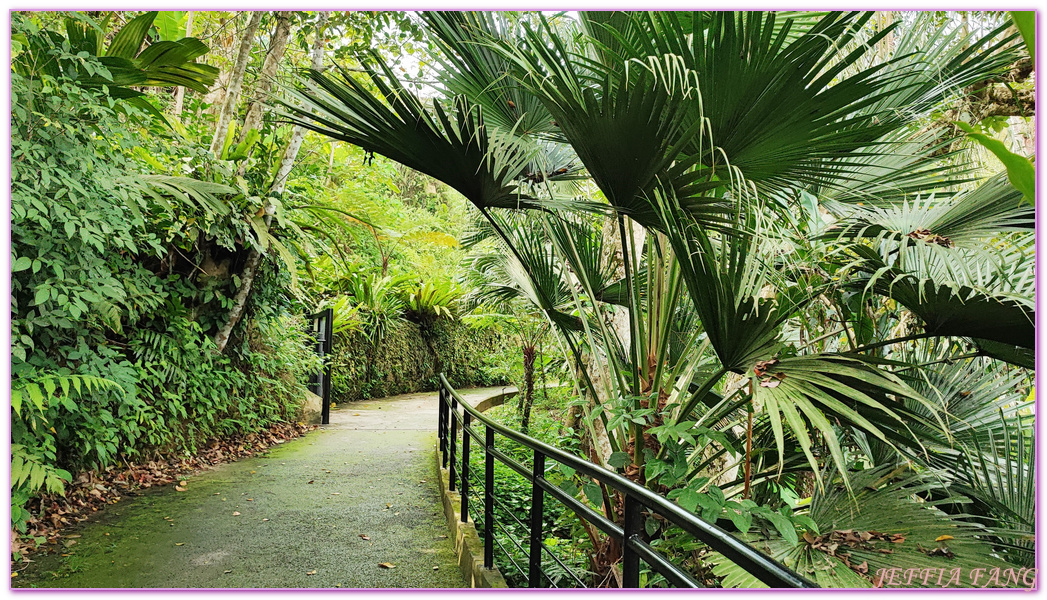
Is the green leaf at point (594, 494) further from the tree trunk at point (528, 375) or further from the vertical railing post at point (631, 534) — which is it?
the tree trunk at point (528, 375)

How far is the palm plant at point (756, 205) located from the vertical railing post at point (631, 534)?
1.25 ft

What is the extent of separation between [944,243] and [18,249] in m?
4.01

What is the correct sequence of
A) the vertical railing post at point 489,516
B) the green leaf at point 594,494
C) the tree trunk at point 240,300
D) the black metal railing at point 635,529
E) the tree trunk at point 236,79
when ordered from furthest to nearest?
the tree trunk at point 240,300, the tree trunk at point 236,79, the vertical railing post at point 489,516, the green leaf at point 594,494, the black metal railing at point 635,529

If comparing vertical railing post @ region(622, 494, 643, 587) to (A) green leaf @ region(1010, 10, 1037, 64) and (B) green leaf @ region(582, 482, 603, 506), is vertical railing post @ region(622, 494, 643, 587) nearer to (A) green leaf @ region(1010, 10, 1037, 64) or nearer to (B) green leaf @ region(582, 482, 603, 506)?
(B) green leaf @ region(582, 482, 603, 506)

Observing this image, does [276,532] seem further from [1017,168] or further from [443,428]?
[1017,168]

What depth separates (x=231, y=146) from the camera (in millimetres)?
5285

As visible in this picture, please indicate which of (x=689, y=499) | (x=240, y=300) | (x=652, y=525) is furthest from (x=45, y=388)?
(x=689, y=499)

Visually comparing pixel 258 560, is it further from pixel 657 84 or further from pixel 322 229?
pixel 322 229

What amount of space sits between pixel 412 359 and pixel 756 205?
38.0 ft

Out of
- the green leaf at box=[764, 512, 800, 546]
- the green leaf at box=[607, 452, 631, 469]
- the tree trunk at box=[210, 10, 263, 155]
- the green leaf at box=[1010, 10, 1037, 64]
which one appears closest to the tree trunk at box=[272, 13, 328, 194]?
the tree trunk at box=[210, 10, 263, 155]

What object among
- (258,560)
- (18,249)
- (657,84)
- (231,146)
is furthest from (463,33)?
(231,146)

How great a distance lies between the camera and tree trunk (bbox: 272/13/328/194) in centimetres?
543

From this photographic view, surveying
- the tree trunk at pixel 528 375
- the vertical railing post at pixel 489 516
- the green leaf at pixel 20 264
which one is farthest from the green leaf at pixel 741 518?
the tree trunk at pixel 528 375

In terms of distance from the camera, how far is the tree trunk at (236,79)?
5047mm
